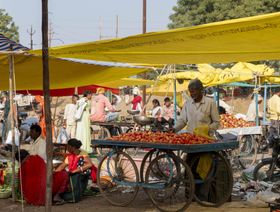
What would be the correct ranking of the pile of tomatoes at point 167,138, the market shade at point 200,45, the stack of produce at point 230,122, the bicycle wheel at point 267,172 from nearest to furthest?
the market shade at point 200,45, the pile of tomatoes at point 167,138, the bicycle wheel at point 267,172, the stack of produce at point 230,122

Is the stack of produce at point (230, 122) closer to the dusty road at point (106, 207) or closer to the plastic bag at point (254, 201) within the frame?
the plastic bag at point (254, 201)

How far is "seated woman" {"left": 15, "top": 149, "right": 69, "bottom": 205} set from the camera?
816 cm

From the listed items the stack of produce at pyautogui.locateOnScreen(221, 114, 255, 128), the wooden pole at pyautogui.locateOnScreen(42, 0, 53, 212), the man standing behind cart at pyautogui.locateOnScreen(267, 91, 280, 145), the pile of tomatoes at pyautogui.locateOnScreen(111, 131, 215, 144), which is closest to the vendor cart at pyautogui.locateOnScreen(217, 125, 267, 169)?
the stack of produce at pyautogui.locateOnScreen(221, 114, 255, 128)

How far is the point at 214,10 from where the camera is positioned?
40312 millimetres

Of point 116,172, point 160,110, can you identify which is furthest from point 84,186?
point 160,110

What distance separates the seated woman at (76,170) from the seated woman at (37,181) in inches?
4.2

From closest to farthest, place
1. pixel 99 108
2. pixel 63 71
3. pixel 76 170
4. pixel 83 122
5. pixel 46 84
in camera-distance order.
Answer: pixel 46 84 < pixel 76 170 < pixel 63 71 < pixel 83 122 < pixel 99 108

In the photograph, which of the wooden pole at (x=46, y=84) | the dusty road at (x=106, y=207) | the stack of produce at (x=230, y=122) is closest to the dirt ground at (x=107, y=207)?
the dusty road at (x=106, y=207)

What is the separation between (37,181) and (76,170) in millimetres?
604

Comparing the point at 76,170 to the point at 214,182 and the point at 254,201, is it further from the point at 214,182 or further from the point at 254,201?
the point at 254,201

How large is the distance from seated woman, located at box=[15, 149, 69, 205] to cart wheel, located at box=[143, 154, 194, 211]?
1.32m

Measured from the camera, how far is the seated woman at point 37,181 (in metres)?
8.16

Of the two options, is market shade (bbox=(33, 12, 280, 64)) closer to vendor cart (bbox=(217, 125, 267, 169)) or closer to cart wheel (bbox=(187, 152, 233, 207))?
cart wheel (bbox=(187, 152, 233, 207))

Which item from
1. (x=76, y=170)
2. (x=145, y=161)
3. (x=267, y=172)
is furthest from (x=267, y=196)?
(x=76, y=170)
